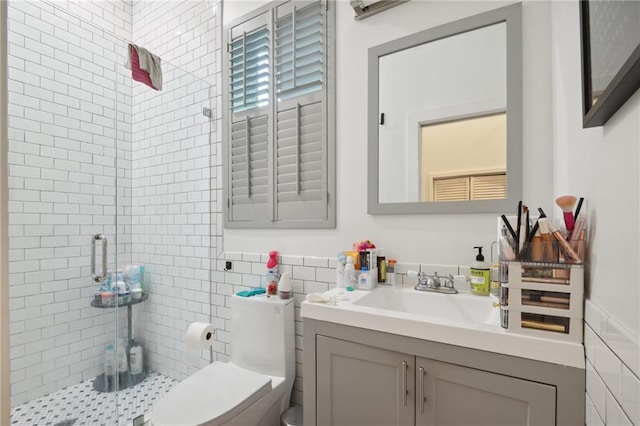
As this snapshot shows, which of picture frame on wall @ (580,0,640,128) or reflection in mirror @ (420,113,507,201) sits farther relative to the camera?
reflection in mirror @ (420,113,507,201)

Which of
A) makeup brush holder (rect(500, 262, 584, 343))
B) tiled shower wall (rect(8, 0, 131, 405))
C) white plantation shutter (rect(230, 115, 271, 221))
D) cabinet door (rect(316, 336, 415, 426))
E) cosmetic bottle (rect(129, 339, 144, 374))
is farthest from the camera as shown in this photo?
cosmetic bottle (rect(129, 339, 144, 374))

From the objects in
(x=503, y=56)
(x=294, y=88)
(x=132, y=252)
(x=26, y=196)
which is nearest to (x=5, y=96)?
(x=26, y=196)

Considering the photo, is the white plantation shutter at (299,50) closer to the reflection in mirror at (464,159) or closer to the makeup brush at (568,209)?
the reflection in mirror at (464,159)

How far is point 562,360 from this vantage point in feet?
2.59

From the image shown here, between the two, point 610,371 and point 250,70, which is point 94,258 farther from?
point 610,371

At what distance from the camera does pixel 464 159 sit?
134 centimetres

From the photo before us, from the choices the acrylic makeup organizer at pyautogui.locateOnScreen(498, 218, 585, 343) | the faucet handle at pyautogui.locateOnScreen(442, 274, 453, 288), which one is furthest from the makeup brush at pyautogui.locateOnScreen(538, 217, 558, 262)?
the faucet handle at pyautogui.locateOnScreen(442, 274, 453, 288)

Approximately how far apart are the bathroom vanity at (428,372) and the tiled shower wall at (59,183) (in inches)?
59.4

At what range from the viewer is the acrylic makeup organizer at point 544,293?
793 mm

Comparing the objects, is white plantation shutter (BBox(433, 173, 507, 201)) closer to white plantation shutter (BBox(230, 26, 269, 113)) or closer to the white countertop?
the white countertop

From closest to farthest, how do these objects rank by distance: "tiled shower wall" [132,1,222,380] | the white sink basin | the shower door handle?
1. the white sink basin
2. the shower door handle
3. "tiled shower wall" [132,1,222,380]

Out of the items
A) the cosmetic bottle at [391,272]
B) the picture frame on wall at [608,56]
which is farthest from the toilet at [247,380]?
the picture frame on wall at [608,56]

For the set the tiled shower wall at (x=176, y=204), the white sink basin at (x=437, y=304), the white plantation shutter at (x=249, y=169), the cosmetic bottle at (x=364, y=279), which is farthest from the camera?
the tiled shower wall at (x=176, y=204)

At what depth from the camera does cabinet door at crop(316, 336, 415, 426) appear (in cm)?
100
